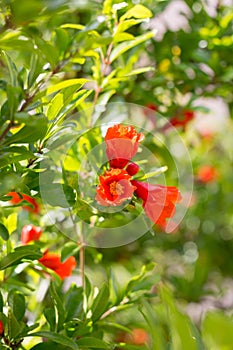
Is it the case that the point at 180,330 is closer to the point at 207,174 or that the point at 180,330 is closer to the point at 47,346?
the point at 47,346

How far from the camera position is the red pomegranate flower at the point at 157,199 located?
0.64m

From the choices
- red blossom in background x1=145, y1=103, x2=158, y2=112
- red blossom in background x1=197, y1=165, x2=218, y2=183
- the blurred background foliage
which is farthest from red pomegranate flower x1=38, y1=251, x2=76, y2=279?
red blossom in background x1=197, y1=165, x2=218, y2=183

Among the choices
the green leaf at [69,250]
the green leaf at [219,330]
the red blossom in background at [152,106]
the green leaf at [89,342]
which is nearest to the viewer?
the green leaf at [219,330]

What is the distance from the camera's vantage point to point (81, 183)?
709 mm

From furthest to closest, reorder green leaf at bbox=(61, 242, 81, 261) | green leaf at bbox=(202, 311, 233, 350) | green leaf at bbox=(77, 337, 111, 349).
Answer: green leaf at bbox=(61, 242, 81, 261) < green leaf at bbox=(77, 337, 111, 349) < green leaf at bbox=(202, 311, 233, 350)

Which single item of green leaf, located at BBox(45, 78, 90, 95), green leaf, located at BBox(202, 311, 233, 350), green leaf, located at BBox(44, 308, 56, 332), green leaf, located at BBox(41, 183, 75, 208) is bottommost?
green leaf, located at BBox(44, 308, 56, 332)

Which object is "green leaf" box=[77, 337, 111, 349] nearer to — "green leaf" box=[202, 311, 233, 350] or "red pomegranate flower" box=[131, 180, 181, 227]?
"red pomegranate flower" box=[131, 180, 181, 227]

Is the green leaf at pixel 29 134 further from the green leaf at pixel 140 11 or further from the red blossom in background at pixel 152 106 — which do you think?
the red blossom in background at pixel 152 106

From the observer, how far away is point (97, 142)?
76 cm

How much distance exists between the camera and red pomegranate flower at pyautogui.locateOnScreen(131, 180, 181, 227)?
0.64 meters

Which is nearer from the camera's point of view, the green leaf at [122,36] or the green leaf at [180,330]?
the green leaf at [180,330]

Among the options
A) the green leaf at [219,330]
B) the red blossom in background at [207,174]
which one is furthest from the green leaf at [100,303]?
the red blossom in background at [207,174]

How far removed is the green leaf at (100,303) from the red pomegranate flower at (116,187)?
0.11m

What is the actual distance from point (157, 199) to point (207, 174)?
104cm
